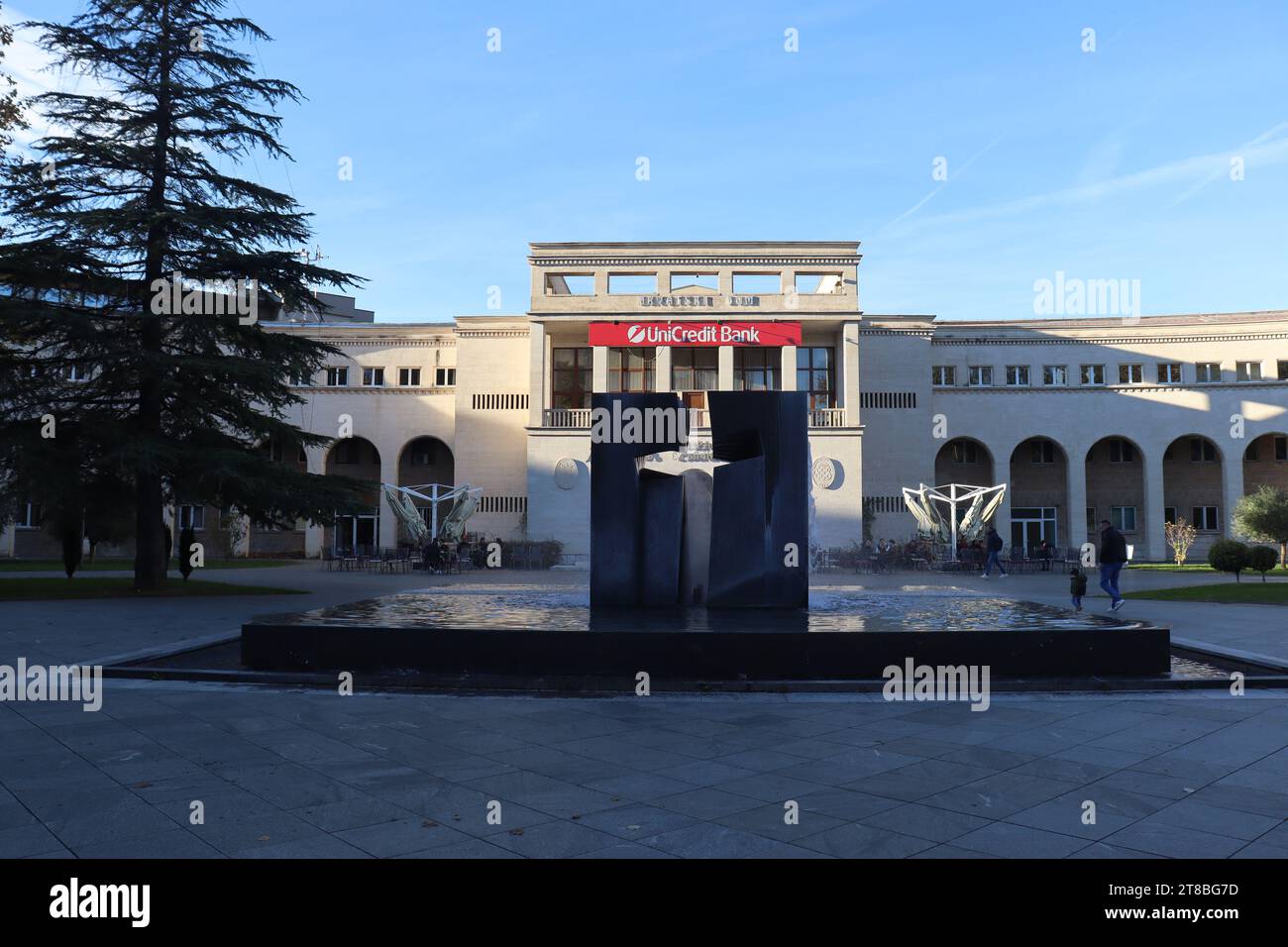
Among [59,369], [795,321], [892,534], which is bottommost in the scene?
[892,534]

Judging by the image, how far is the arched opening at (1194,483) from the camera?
150 feet

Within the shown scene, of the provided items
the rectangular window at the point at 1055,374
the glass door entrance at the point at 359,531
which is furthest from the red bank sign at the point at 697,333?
the glass door entrance at the point at 359,531

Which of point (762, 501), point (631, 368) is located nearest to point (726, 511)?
point (762, 501)

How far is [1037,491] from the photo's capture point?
4688 cm

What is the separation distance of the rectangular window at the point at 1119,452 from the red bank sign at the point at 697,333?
20.3 meters

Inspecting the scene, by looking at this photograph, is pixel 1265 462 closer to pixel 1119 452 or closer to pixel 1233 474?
pixel 1233 474

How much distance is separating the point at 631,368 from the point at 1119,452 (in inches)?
1066

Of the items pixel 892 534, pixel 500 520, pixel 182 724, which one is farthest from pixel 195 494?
pixel 892 534

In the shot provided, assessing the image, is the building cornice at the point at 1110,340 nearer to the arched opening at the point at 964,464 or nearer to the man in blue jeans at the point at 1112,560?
the arched opening at the point at 964,464

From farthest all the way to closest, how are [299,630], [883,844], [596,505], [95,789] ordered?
[596,505] < [299,630] < [95,789] < [883,844]

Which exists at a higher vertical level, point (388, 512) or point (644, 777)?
point (388, 512)
